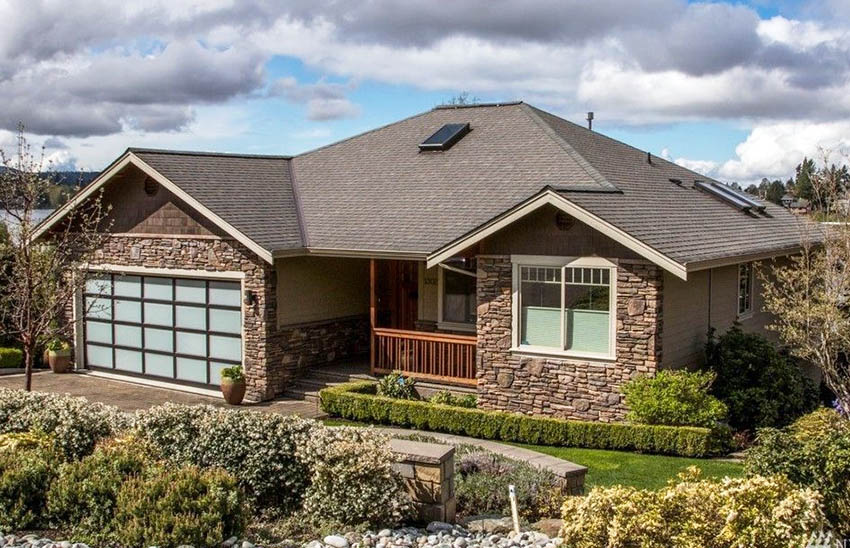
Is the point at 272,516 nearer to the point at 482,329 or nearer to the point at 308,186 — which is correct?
the point at 482,329

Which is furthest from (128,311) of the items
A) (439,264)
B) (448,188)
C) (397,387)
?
(439,264)

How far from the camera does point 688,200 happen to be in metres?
20.9

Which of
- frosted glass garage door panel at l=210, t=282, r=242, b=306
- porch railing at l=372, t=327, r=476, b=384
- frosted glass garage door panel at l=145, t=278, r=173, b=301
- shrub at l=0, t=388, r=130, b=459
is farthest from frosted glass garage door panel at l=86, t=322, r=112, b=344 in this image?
shrub at l=0, t=388, r=130, b=459

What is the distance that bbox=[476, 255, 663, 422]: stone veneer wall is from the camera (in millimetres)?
14586

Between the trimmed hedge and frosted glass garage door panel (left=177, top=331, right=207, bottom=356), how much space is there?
13.1ft

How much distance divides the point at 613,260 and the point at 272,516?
7981 mm

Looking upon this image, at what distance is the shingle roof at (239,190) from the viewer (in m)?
18.0

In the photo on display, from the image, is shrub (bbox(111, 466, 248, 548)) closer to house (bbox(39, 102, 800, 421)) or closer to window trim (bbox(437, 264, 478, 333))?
house (bbox(39, 102, 800, 421))

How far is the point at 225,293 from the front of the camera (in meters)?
18.5

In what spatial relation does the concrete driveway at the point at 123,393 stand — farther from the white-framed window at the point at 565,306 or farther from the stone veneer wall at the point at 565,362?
the white-framed window at the point at 565,306

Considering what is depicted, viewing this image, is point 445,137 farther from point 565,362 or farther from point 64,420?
point 64,420

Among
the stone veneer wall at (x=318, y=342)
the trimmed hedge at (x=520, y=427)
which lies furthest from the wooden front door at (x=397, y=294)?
the trimmed hedge at (x=520, y=427)

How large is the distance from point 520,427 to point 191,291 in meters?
8.44

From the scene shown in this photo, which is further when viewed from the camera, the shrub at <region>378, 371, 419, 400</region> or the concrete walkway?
the shrub at <region>378, 371, 419, 400</region>
